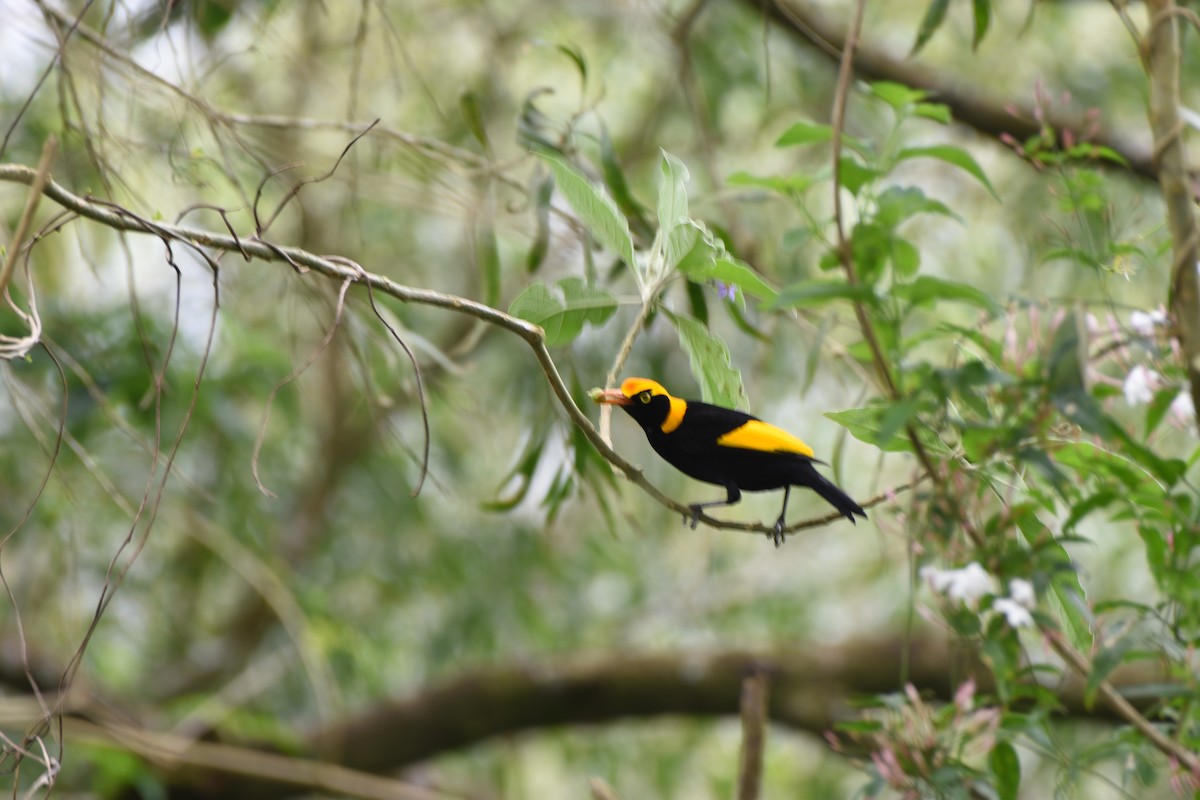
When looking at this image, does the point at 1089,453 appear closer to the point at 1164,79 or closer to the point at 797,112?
the point at 1164,79

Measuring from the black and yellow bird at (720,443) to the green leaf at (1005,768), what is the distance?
459 millimetres

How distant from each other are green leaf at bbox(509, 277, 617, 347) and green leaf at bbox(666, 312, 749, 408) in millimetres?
113

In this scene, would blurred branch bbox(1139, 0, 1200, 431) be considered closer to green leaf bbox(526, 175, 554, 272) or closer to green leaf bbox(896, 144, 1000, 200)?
green leaf bbox(896, 144, 1000, 200)

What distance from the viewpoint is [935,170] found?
19.2ft

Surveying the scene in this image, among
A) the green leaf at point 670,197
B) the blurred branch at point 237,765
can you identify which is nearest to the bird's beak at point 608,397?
the green leaf at point 670,197

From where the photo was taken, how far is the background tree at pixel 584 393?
149 centimetres

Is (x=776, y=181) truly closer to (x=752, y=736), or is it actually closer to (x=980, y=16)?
(x=980, y=16)

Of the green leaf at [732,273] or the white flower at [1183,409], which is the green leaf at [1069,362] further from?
the white flower at [1183,409]

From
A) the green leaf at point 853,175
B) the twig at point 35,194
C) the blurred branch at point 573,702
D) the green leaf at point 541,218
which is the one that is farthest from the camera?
the blurred branch at point 573,702

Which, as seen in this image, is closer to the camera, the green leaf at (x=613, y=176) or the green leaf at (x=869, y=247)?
the green leaf at (x=869, y=247)

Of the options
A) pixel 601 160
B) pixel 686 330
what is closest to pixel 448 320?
pixel 601 160

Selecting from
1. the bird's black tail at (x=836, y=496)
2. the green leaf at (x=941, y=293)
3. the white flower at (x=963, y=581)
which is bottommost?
the white flower at (x=963, y=581)

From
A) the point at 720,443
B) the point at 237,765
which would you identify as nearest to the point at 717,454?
the point at 720,443

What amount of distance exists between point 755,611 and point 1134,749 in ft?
15.1
